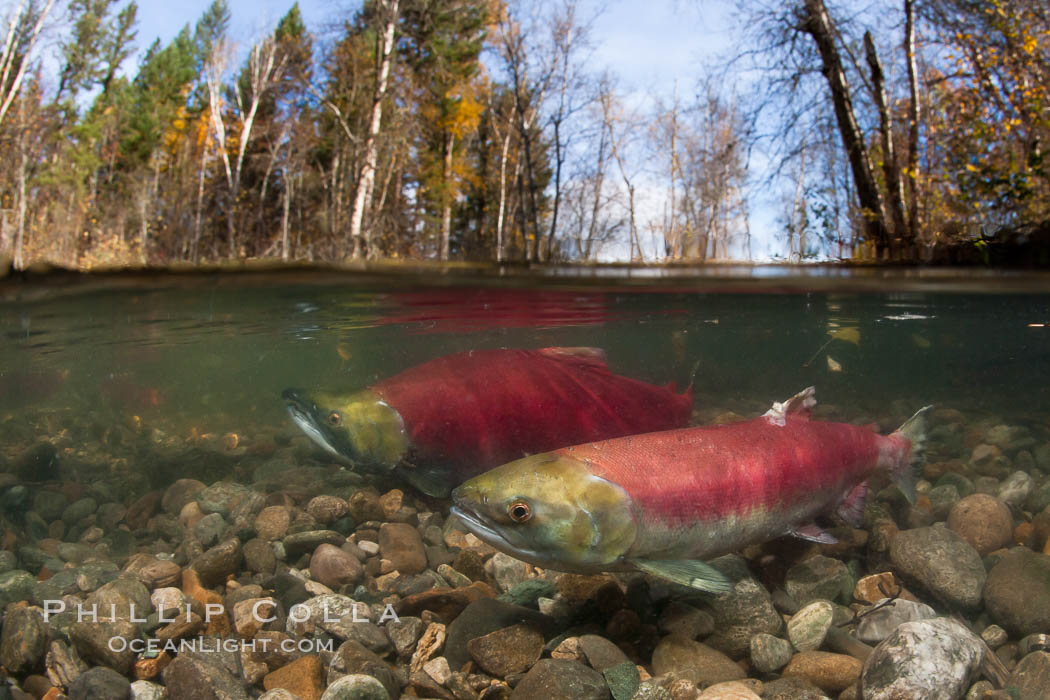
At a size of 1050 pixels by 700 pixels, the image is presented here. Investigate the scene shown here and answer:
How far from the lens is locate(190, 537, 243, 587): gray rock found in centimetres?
432

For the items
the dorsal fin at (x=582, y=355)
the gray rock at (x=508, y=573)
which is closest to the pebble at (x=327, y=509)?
the gray rock at (x=508, y=573)

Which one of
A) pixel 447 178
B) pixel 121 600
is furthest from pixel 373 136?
pixel 447 178

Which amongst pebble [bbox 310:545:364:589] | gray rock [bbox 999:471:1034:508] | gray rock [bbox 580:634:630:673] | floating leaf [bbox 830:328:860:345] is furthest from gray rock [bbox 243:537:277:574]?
floating leaf [bbox 830:328:860:345]

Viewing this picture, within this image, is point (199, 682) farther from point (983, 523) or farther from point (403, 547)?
point (983, 523)

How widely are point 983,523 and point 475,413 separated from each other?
3841 mm

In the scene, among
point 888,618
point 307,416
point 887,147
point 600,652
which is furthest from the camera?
point 887,147

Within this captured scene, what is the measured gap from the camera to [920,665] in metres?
3.18

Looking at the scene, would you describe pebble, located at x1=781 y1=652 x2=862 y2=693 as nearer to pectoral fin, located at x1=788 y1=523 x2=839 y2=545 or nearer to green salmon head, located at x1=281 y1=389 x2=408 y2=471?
pectoral fin, located at x1=788 y1=523 x2=839 y2=545

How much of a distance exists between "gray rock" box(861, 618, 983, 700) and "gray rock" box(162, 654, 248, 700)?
305 centimetres

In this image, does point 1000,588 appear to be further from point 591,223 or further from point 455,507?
point 591,223

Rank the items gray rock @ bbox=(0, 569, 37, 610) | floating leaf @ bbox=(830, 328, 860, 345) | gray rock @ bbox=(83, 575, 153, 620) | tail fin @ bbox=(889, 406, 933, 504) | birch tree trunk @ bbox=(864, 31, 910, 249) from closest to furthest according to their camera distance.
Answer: gray rock @ bbox=(83, 575, 153, 620), gray rock @ bbox=(0, 569, 37, 610), tail fin @ bbox=(889, 406, 933, 504), birch tree trunk @ bbox=(864, 31, 910, 249), floating leaf @ bbox=(830, 328, 860, 345)

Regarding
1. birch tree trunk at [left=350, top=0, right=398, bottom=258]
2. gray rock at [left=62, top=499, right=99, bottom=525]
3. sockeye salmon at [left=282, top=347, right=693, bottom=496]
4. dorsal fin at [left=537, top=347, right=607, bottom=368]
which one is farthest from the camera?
birch tree trunk at [left=350, top=0, right=398, bottom=258]

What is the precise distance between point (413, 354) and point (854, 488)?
12298 millimetres

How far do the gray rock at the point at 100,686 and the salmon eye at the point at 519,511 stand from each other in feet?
7.14
